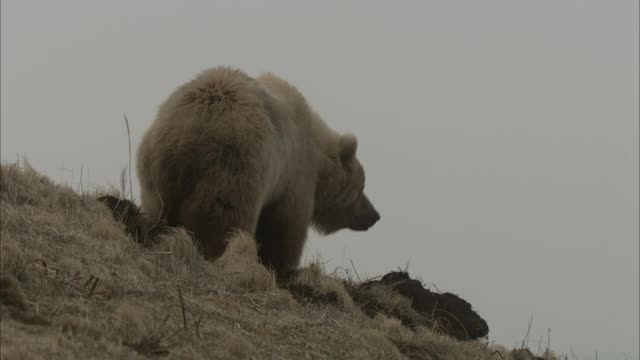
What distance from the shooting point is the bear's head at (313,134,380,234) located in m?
11.2

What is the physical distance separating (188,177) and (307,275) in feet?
4.44

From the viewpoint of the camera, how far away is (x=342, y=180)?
11.4m

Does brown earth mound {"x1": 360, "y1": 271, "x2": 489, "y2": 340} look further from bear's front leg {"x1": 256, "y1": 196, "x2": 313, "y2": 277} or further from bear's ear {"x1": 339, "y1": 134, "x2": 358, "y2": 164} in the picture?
bear's ear {"x1": 339, "y1": 134, "x2": 358, "y2": 164}

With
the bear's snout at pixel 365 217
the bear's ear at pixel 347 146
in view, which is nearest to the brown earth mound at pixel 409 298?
→ the bear's ear at pixel 347 146

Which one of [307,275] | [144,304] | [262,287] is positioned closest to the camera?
[144,304]

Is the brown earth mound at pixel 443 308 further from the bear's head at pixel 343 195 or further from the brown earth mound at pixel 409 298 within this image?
the bear's head at pixel 343 195

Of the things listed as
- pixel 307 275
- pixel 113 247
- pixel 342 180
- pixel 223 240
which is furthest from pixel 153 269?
pixel 342 180

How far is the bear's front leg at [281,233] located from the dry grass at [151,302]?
81cm

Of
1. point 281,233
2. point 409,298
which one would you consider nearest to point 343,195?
point 281,233

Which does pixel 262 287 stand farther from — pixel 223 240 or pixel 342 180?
pixel 342 180

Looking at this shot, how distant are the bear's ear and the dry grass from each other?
96.9 inches

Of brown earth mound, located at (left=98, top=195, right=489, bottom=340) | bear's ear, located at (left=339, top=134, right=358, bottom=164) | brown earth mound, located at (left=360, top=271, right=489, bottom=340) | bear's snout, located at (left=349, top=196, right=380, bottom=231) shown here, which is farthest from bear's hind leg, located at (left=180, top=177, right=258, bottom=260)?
bear's snout, located at (left=349, top=196, right=380, bottom=231)

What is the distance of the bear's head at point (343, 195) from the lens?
1119cm

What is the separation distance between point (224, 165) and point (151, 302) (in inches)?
98.7
